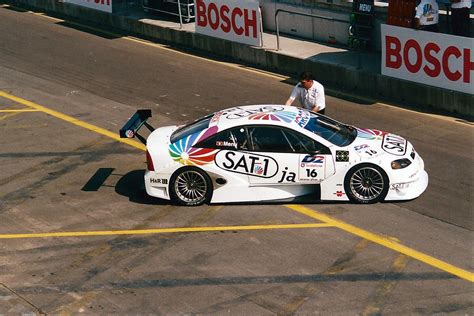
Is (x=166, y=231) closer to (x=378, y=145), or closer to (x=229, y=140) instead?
(x=229, y=140)

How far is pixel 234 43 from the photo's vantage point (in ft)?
77.2

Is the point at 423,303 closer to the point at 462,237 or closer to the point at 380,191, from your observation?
the point at 462,237

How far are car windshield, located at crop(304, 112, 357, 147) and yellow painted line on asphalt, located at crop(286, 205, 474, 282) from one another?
47.2 inches

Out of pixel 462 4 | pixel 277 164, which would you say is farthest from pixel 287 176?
pixel 462 4

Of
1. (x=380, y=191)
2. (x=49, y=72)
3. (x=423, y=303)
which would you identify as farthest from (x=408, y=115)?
(x=49, y=72)

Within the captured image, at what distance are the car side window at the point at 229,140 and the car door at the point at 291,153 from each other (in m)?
0.11

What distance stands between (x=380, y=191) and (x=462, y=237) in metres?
1.59

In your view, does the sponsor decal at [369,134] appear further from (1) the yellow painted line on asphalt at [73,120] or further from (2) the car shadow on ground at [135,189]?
(1) the yellow painted line on asphalt at [73,120]

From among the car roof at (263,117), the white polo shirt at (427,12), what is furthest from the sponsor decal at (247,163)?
the white polo shirt at (427,12)

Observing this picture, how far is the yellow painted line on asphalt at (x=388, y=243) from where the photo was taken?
39.1 ft

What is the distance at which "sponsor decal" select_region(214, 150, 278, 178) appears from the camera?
14.0m

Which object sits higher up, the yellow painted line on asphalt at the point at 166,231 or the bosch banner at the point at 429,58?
the bosch banner at the point at 429,58

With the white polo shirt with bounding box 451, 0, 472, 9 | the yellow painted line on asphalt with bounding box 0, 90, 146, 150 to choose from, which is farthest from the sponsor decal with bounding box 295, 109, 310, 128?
the white polo shirt with bounding box 451, 0, 472, 9

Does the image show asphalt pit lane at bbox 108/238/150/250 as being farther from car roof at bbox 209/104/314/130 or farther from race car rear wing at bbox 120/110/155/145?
car roof at bbox 209/104/314/130
